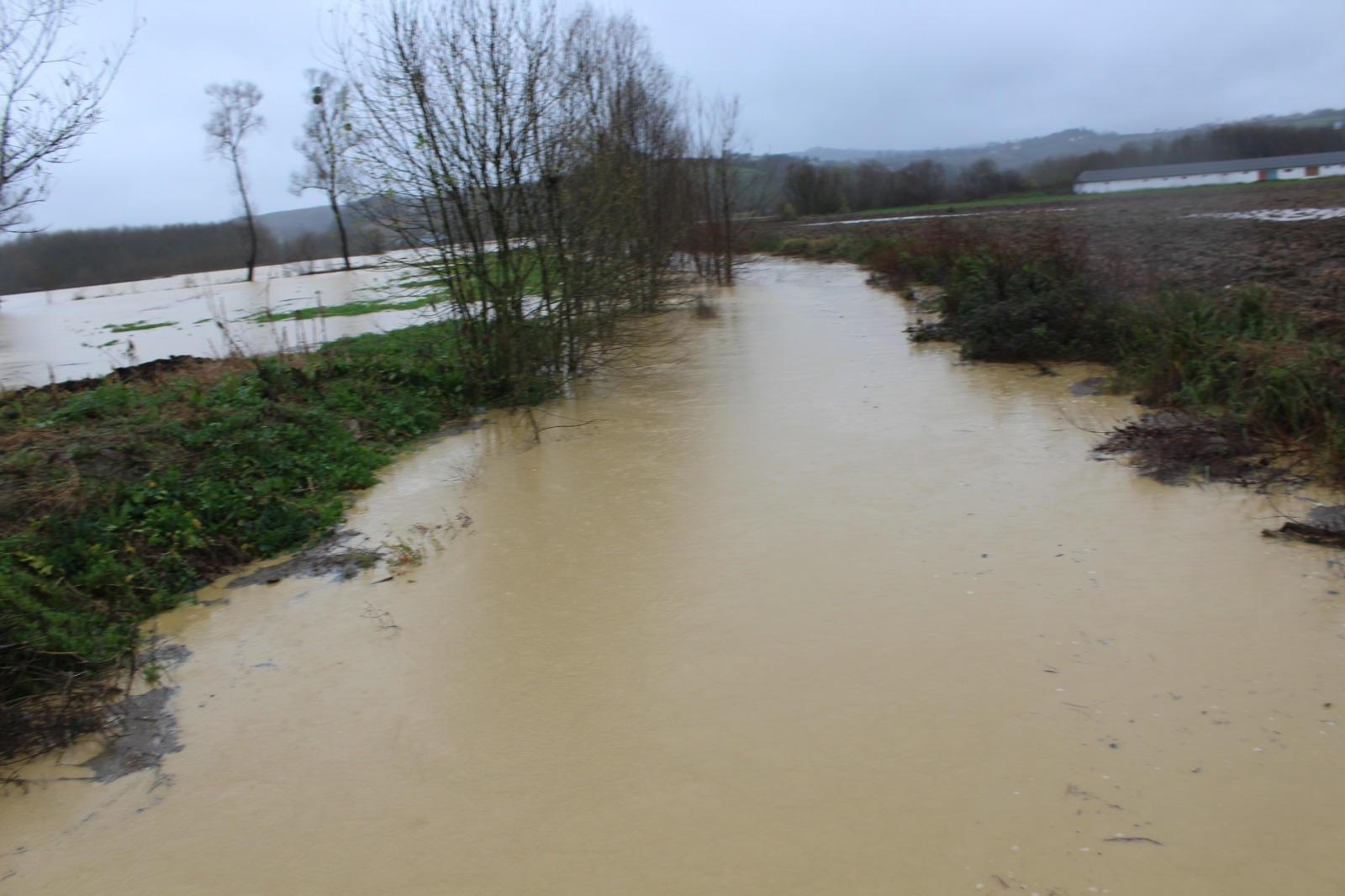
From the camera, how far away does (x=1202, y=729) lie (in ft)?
14.5

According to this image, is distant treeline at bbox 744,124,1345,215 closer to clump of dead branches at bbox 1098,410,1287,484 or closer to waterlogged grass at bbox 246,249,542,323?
waterlogged grass at bbox 246,249,542,323

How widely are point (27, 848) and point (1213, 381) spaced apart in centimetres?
1073

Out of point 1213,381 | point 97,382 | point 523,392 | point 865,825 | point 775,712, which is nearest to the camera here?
point 865,825

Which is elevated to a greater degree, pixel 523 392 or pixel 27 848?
pixel 523 392

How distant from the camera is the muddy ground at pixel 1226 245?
12078mm

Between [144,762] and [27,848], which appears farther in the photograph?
[144,762]

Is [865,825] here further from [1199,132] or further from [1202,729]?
[1199,132]

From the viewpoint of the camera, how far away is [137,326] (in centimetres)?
2177

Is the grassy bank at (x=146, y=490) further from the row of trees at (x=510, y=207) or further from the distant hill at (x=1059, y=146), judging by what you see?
the distant hill at (x=1059, y=146)

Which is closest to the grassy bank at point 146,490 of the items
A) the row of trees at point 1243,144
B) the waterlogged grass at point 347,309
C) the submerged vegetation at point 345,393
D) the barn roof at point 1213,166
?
the submerged vegetation at point 345,393

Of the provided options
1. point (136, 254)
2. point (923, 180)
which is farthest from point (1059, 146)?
point (136, 254)

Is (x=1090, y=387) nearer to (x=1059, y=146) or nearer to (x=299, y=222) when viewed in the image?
(x=299, y=222)

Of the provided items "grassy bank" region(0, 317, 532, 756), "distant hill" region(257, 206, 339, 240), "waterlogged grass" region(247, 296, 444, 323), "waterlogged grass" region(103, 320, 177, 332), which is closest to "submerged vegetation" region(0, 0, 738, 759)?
"grassy bank" region(0, 317, 532, 756)

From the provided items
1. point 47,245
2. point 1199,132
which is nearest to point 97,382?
point 47,245
